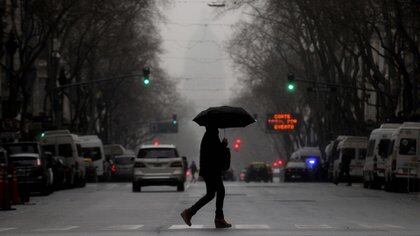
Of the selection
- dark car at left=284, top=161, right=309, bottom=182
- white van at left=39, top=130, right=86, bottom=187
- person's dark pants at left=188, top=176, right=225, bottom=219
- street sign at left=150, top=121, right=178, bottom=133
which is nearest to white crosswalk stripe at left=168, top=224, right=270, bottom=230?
person's dark pants at left=188, top=176, right=225, bottom=219

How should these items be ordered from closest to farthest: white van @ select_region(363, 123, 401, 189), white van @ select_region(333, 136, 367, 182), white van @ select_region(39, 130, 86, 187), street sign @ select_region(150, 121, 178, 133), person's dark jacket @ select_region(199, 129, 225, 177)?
person's dark jacket @ select_region(199, 129, 225, 177), white van @ select_region(363, 123, 401, 189), white van @ select_region(39, 130, 86, 187), white van @ select_region(333, 136, 367, 182), street sign @ select_region(150, 121, 178, 133)

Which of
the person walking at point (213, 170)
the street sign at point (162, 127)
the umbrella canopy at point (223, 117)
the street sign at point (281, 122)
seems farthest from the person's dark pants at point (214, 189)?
the street sign at point (162, 127)

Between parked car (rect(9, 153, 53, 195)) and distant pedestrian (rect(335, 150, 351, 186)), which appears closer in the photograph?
parked car (rect(9, 153, 53, 195))

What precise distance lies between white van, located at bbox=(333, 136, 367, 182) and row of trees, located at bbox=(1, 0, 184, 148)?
12517mm

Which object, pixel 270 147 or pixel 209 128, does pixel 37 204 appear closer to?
pixel 209 128

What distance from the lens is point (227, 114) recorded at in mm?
23812

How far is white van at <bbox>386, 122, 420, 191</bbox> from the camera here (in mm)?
47625

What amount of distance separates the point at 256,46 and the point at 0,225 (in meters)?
75.7

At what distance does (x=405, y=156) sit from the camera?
157ft

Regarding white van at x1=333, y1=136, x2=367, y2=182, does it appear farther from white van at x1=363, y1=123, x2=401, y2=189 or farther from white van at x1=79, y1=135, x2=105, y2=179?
white van at x1=79, y1=135, x2=105, y2=179

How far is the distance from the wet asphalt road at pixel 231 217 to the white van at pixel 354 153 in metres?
26.5

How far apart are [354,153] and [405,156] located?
19.6m

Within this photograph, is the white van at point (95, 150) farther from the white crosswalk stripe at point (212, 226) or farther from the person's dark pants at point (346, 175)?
the white crosswalk stripe at point (212, 226)

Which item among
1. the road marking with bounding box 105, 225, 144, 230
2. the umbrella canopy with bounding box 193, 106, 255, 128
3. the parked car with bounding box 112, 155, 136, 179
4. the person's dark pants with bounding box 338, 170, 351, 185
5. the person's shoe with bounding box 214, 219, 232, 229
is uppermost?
the umbrella canopy with bounding box 193, 106, 255, 128
